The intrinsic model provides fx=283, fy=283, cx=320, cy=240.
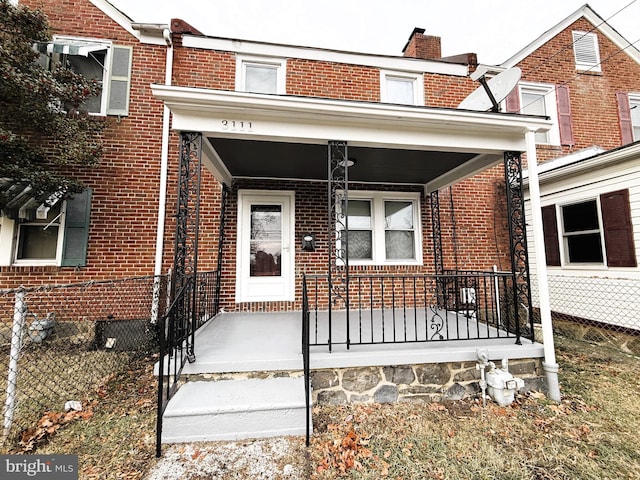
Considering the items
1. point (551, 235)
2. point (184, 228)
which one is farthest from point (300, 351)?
point (551, 235)

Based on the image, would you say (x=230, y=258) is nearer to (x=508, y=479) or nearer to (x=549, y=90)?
(x=508, y=479)

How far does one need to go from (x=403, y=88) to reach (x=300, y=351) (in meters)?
5.88

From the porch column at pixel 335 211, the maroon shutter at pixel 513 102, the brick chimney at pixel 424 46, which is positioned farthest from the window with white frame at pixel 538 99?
the porch column at pixel 335 211

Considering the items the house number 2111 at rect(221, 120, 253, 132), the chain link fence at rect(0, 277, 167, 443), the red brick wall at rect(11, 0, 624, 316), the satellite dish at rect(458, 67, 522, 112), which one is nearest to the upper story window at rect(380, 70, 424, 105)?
the red brick wall at rect(11, 0, 624, 316)

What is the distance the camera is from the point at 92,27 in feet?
16.8

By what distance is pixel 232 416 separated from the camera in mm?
2420

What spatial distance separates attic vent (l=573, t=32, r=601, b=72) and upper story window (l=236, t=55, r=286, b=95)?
7.22 metres

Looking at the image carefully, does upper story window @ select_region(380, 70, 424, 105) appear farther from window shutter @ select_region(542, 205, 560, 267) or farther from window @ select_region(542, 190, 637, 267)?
window @ select_region(542, 190, 637, 267)

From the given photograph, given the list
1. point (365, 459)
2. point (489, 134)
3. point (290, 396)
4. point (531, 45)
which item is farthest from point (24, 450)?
point (531, 45)

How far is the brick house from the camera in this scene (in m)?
3.07

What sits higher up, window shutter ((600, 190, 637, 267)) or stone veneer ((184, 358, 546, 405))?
window shutter ((600, 190, 637, 267))

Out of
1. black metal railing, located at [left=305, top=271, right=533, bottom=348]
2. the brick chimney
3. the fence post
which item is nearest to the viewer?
the fence post

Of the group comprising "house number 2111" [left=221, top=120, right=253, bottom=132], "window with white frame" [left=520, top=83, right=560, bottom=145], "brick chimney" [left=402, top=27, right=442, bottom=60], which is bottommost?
"house number 2111" [left=221, top=120, right=253, bottom=132]

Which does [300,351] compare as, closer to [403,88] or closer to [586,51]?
[403,88]
